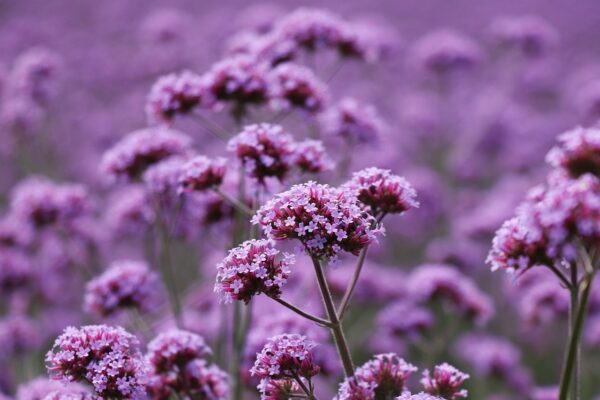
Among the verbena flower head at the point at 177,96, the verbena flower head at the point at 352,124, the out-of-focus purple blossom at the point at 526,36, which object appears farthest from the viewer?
the out-of-focus purple blossom at the point at 526,36

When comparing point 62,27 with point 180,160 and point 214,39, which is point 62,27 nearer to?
point 214,39

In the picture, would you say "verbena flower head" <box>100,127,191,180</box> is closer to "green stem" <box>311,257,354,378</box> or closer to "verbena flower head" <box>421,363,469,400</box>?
"green stem" <box>311,257,354,378</box>

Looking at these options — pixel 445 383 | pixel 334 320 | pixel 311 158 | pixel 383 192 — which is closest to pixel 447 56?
pixel 311 158

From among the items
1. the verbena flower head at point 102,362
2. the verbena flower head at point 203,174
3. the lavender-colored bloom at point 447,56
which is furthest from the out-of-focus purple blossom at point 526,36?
the verbena flower head at point 102,362

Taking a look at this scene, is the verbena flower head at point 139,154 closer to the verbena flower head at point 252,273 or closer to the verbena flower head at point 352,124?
the verbena flower head at point 352,124

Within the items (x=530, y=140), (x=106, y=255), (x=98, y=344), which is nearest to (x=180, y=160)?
(x=98, y=344)

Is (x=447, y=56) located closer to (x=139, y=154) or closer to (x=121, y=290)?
(x=139, y=154)
